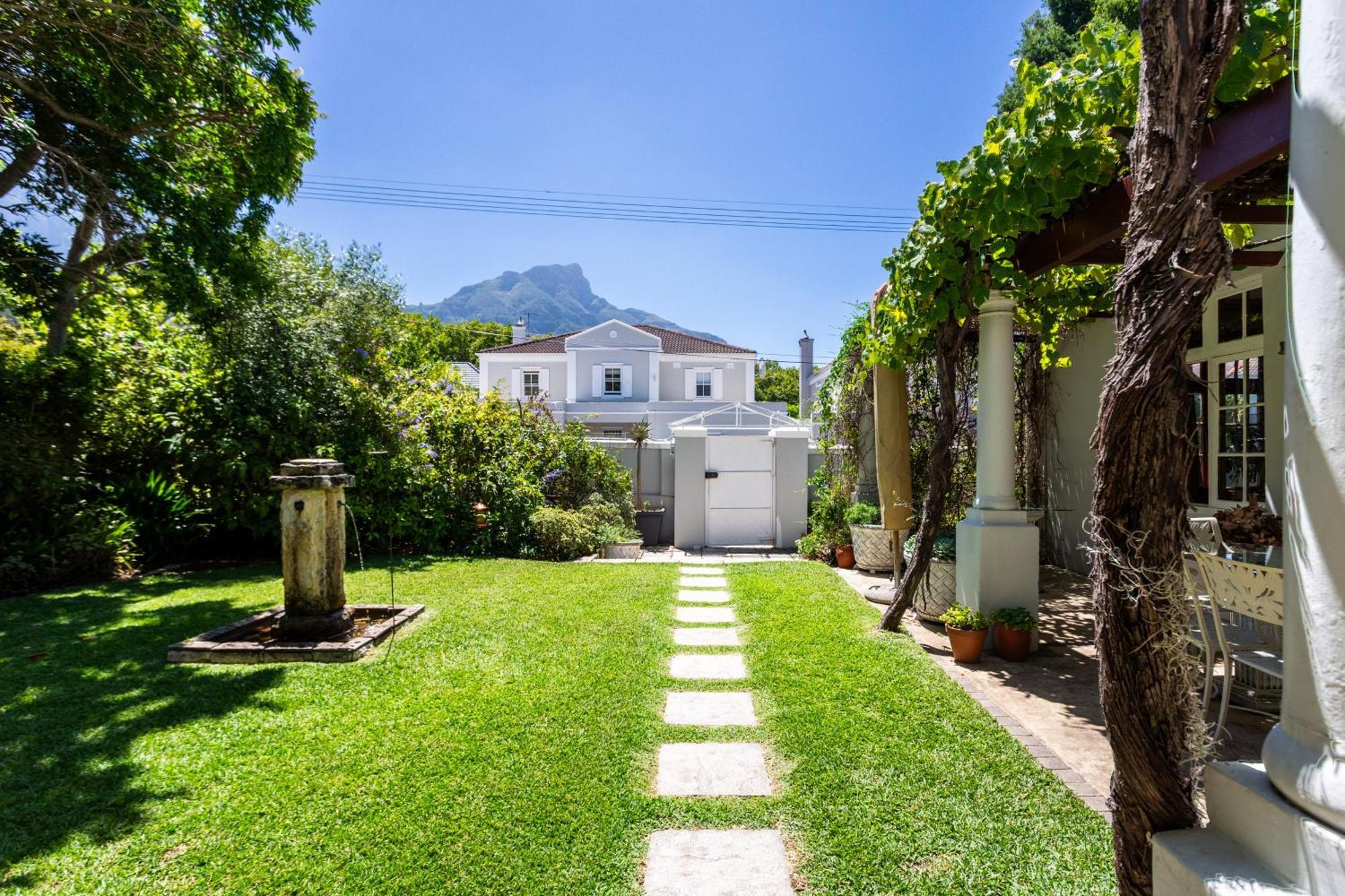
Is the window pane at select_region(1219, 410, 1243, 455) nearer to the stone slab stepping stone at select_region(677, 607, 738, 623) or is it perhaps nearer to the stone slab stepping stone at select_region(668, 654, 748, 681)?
the stone slab stepping stone at select_region(677, 607, 738, 623)

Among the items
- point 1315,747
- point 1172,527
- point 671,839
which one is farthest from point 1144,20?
point 671,839

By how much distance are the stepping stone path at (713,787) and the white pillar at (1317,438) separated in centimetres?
155

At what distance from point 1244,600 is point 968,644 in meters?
1.78

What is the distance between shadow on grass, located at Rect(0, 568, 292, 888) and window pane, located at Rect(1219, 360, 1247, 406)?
7992 mm

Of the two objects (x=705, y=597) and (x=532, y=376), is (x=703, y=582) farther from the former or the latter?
(x=532, y=376)

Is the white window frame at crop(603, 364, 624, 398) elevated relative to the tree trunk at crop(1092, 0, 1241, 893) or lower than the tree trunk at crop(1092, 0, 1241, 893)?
elevated

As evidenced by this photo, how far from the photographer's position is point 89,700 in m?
3.76

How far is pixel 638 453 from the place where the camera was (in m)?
10.6

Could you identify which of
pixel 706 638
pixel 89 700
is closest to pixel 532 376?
pixel 706 638

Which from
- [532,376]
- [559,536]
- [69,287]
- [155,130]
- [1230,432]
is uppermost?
[155,130]

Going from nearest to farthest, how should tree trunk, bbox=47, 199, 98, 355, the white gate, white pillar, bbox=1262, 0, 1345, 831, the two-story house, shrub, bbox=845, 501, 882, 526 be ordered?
white pillar, bbox=1262, 0, 1345, 831 → tree trunk, bbox=47, 199, 98, 355 → shrub, bbox=845, 501, 882, 526 → the white gate → the two-story house

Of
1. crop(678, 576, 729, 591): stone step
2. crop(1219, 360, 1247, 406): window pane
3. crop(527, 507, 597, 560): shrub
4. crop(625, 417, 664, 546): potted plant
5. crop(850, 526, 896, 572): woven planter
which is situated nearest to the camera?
crop(1219, 360, 1247, 406): window pane

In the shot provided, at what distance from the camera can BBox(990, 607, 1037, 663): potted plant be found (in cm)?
460

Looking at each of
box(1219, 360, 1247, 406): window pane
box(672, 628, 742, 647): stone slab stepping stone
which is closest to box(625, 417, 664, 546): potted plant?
box(672, 628, 742, 647): stone slab stepping stone
